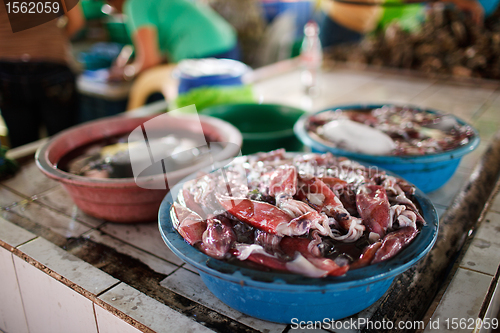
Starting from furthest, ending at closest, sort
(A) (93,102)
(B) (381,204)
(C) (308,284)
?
(A) (93,102) < (B) (381,204) < (C) (308,284)

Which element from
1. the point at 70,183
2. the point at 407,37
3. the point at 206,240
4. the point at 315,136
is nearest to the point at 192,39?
the point at 407,37

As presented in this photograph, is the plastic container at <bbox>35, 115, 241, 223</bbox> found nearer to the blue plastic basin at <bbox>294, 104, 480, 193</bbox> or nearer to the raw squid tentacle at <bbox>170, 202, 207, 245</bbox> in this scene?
the raw squid tentacle at <bbox>170, 202, 207, 245</bbox>

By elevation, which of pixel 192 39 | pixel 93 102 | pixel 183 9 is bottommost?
pixel 93 102

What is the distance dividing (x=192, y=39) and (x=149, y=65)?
66 cm

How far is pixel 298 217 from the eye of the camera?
1089 mm

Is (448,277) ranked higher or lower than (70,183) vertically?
lower

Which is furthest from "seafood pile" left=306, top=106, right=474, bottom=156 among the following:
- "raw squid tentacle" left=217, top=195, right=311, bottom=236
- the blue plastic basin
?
"raw squid tentacle" left=217, top=195, right=311, bottom=236

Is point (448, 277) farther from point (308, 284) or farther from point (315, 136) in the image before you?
point (315, 136)

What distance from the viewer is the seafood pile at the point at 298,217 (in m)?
1.03

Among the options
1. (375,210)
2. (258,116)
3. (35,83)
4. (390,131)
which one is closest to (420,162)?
(390,131)

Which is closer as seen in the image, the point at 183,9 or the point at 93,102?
the point at 183,9

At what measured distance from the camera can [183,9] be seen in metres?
4.22

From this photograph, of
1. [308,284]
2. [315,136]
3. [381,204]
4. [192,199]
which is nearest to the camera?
[308,284]

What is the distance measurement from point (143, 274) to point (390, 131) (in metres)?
1.40
